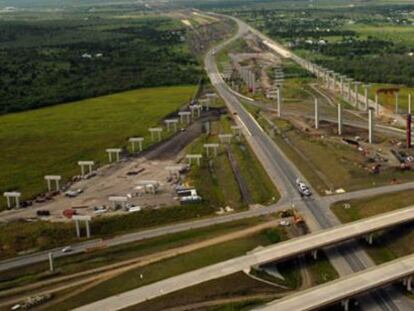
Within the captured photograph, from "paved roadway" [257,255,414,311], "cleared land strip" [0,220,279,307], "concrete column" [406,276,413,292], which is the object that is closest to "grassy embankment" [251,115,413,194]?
"cleared land strip" [0,220,279,307]

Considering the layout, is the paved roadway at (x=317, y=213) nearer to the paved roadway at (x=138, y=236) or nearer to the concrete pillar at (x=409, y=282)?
the concrete pillar at (x=409, y=282)

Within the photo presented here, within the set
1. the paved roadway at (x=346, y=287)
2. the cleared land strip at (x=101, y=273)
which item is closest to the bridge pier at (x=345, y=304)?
the paved roadway at (x=346, y=287)

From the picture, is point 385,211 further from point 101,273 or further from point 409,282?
point 101,273

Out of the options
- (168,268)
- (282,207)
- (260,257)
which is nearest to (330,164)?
(282,207)

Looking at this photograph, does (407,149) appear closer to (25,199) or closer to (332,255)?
(332,255)

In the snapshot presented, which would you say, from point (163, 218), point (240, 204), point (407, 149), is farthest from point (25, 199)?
point (407, 149)

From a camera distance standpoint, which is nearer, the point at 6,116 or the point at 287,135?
the point at 287,135
